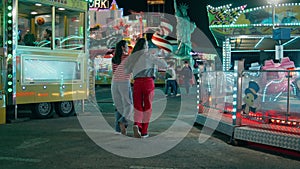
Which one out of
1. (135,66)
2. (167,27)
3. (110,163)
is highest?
(167,27)

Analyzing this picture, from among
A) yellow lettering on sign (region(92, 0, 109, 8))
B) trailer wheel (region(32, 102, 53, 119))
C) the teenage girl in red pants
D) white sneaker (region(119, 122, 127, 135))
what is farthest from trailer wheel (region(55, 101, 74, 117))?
yellow lettering on sign (region(92, 0, 109, 8))

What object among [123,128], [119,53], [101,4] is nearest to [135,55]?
[119,53]

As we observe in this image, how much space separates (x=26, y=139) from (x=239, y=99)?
3926 millimetres

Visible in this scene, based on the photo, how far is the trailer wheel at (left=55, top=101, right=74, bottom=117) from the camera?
1061cm

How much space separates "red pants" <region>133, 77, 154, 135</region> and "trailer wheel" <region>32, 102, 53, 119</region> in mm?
4044

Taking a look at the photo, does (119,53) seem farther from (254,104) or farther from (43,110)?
(43,110)

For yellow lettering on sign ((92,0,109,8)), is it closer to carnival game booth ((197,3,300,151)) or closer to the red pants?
carnival game booth ((197,3,300,151))

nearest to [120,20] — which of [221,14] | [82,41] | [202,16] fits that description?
[202,16]

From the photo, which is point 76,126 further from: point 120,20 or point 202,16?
point 202,16

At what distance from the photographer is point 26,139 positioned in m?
6.98

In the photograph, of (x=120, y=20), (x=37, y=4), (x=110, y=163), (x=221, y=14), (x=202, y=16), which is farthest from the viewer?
(x=202, y=16)

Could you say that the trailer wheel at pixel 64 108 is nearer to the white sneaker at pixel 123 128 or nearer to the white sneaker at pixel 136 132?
the white sneaker at pixel 123 128

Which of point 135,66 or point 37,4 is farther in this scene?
point 37,4

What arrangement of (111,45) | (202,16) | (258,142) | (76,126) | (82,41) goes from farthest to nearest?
(202,16), (111,45), (82,41), (76,126), (258,142)
